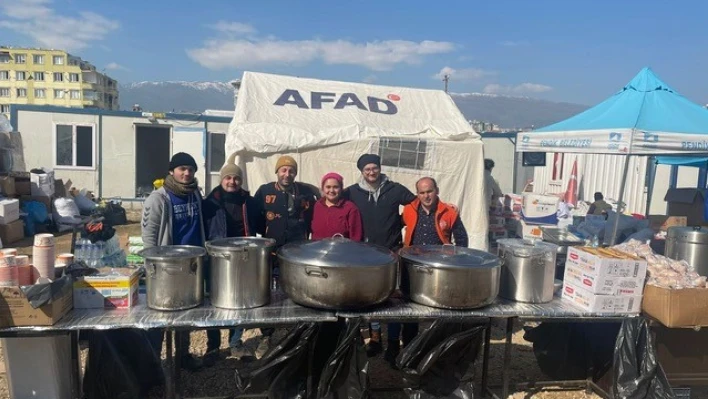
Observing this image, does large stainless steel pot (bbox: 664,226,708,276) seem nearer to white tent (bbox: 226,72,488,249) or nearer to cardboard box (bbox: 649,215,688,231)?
cardboard box (bbox: 649,215,688,231)

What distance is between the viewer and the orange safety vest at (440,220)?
361 centimetres

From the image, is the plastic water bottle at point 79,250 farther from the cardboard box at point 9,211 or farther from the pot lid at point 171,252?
the cardboard box at point 9,211

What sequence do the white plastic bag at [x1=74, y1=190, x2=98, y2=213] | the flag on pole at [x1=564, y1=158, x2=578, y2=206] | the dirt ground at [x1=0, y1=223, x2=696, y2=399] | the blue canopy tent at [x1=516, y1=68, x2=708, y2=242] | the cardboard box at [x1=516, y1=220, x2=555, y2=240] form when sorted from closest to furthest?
the dirt ground at [x1=0, y1=223, x2=696, y2=399], the blue canopy tent at [x1=516, y1=68, x2=708, y2=242], the cardboard box at [x1=516, y1=220, x2=555, y2=240], the white plastic bag at [x1=74, y1=190, x2=98, y2=213], the flag on pole at [x1=564, y1=158, x2=578, y2=206]

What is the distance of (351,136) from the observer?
637cm

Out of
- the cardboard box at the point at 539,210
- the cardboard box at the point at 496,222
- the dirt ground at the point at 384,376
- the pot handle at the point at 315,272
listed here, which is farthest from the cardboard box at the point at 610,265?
the cardboard box at the point at 496,222

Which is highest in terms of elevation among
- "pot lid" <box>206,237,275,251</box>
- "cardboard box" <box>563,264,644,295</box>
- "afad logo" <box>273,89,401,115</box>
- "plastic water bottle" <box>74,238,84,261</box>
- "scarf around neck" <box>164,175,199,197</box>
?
"afad logo" <box>273,89,401,115</box>

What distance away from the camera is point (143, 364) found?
3.35 metres

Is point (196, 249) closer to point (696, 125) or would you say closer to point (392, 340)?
point (392, 340)

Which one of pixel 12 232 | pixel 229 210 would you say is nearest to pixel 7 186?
pixel 12 232

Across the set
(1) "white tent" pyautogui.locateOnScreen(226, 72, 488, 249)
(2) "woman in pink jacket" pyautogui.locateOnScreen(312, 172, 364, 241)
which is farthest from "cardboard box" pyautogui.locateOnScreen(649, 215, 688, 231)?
(2) "woman in pink jacket" pyautogui.locateOnScreen(312, 172, 364, 241)

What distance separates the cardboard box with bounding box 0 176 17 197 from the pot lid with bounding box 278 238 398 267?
9.14 metres

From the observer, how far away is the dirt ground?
11.7 feet

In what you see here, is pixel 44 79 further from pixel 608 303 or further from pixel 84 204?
pixel 608 303

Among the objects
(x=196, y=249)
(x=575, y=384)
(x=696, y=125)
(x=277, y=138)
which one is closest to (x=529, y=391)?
(x=575, y=384)
